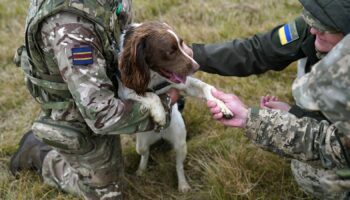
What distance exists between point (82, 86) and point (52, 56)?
1.02ft

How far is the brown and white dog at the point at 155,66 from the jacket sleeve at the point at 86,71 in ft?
0.49

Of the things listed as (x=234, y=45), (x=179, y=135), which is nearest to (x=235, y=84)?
(x=234, y=45)

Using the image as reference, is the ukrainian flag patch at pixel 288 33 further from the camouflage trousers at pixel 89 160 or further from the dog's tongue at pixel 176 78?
the camouflage trousers at pixel 89 160

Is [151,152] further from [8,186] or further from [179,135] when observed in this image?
[8,186]

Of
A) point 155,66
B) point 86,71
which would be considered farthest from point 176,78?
point 86,71

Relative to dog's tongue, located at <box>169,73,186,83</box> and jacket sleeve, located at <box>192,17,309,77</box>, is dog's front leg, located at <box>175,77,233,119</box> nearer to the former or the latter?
dog's tongue, located at <box>169,73,186,83</box>

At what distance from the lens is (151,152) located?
4125mm

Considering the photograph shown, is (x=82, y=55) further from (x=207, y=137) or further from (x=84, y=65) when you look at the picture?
(x=207, y=137)

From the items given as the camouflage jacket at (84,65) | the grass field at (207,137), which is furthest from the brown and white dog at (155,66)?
the grass field at (207,137)

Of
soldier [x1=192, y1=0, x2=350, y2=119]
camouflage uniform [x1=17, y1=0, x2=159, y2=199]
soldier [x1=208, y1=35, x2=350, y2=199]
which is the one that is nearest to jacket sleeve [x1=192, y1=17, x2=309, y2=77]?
soldier [x1=192, y1=0, x2=350, y2=119]

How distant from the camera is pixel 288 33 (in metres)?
3.62

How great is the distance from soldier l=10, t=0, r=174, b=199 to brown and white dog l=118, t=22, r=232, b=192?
0.08 meters

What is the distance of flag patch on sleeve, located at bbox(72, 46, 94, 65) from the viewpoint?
268 centimetres

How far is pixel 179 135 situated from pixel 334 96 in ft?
5.72
